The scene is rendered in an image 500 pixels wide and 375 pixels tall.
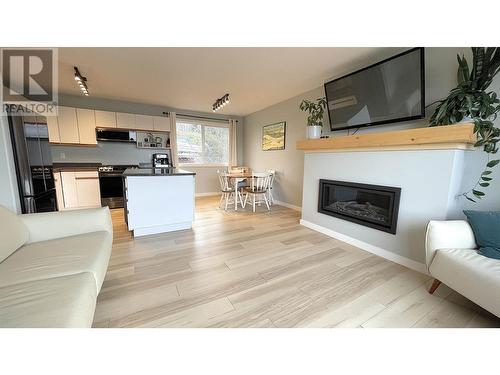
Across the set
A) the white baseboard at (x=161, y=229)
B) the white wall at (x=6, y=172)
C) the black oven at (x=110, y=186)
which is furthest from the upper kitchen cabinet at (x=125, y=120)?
the white baseboard at (x=161, y=229)

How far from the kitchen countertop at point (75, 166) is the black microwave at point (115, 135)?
0.59 m

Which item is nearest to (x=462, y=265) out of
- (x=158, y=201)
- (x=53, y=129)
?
(x=158, y=201)

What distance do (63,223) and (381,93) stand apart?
132 inches

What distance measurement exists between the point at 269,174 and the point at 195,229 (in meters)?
1.95

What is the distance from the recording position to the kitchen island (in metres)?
2.50

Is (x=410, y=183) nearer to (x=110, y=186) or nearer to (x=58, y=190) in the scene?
(x=110, y=186)

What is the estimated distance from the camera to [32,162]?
6.78 feet

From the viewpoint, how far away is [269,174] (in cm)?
409

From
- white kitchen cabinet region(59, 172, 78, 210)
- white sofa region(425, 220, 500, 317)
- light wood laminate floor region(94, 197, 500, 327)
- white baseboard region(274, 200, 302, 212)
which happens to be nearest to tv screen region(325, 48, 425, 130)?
white sofa region(425, 220, 500, 317)
